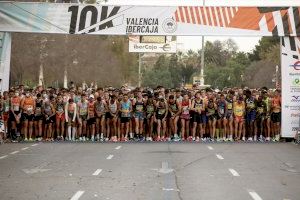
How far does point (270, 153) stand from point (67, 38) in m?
37.9

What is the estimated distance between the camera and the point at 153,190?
42.0 ft

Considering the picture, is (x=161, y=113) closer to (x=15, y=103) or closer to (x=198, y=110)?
(x=198, y=110)

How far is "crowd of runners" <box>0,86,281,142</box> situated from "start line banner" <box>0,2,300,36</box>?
2.57m

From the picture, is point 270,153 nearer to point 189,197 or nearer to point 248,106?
point 248,106

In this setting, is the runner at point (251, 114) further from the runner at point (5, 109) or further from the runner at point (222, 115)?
the runner at point (5, 109)

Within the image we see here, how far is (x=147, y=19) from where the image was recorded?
83.8 feet

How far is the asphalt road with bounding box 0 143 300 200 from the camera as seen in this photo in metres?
12.4

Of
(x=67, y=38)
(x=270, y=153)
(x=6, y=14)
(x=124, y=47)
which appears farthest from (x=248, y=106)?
(x=124, y=47)

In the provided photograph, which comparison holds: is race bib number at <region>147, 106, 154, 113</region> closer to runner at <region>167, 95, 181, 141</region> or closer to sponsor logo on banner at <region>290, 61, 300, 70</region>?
Answer: runner at <region>167, 95, 181, 141</region>

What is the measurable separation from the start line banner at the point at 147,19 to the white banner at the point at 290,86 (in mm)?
588

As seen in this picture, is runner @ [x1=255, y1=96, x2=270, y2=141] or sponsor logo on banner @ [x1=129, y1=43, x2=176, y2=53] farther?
sponsor logo on banner @ [x1=129, y1=43, x2=176, y2=53]

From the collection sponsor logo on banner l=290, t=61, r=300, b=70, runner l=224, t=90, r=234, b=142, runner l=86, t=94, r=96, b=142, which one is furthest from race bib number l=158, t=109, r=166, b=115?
sponsor logo on banner l=290, t=61, r=300, b=70

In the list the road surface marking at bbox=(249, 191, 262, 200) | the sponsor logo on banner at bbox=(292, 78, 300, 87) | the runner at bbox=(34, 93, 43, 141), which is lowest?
the road surface marking at bbox=(249, 191, 262, 200)

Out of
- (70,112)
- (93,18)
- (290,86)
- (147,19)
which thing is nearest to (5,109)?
(70,112)
